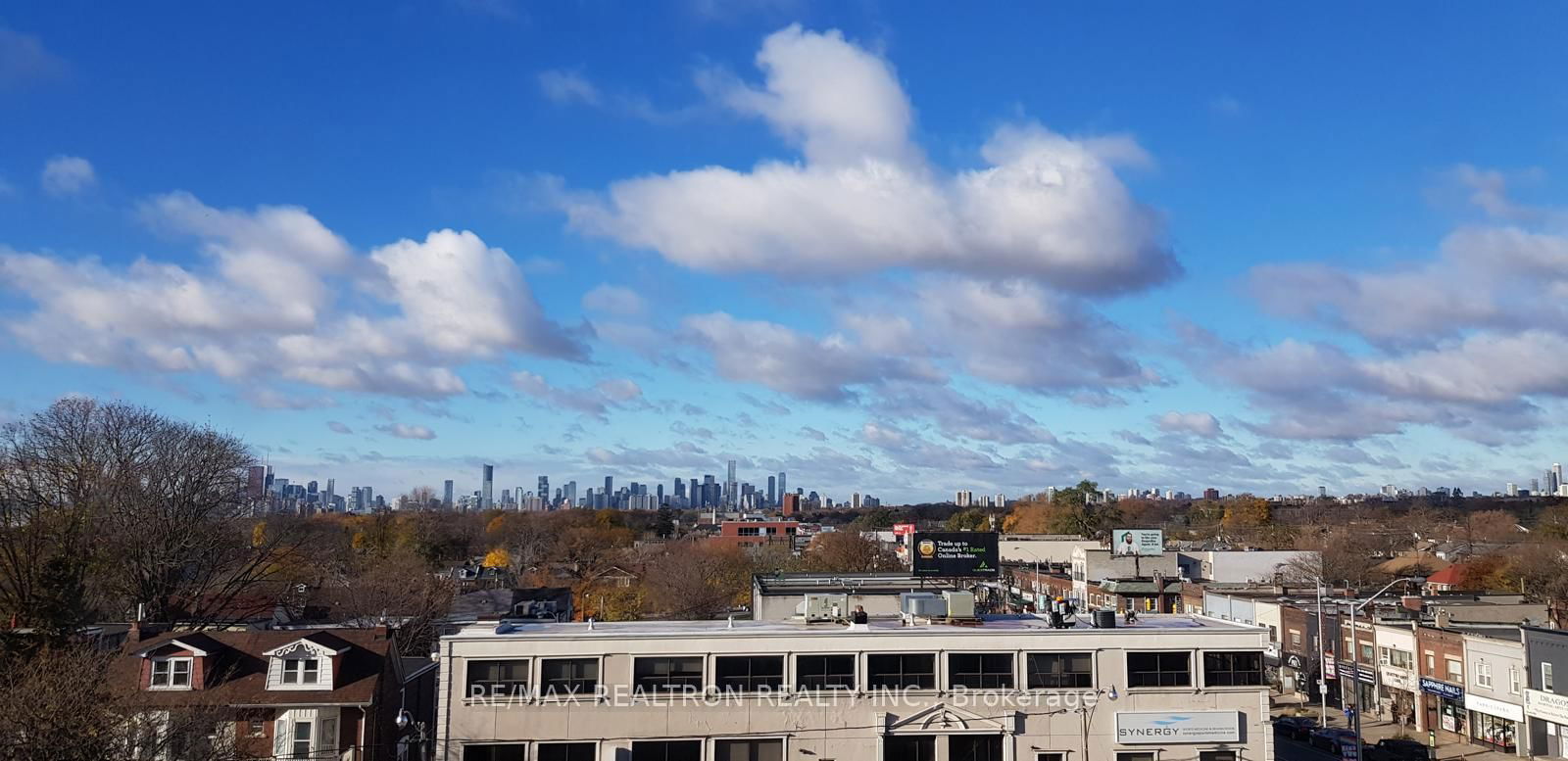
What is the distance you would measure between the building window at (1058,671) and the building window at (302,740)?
24462mm

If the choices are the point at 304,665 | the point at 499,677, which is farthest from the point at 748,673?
the point at 304,665

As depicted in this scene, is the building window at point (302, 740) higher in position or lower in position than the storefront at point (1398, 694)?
higher

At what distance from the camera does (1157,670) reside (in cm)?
3722

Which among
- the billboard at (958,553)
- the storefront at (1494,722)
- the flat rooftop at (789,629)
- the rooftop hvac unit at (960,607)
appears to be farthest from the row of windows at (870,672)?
the billboard at (958,553)

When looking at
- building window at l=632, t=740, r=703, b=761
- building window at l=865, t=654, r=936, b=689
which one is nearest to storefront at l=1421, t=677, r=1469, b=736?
building window at l=865, t=654, r=936, b=689

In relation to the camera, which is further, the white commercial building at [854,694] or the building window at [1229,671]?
the building window at [1229,671]

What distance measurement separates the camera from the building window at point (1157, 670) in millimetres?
37094

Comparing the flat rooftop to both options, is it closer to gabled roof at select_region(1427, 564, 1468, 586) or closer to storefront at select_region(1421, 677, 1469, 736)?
storefront at select_region(1421, 677, 1469, 736)

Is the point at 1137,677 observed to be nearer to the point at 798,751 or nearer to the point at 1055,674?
the point at 1055,674

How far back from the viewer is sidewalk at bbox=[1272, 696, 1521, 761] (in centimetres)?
5597

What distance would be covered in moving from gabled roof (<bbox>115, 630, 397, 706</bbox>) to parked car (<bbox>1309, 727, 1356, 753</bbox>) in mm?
45796

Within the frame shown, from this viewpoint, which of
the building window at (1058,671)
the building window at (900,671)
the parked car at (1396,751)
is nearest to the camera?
A: the building window at (900,671)

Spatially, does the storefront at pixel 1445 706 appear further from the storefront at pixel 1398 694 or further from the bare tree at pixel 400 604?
the bare tree at pixel 400 604

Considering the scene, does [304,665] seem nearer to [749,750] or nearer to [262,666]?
[262,666]
